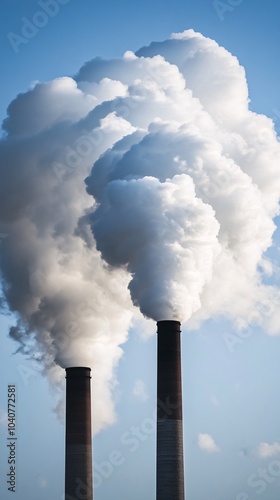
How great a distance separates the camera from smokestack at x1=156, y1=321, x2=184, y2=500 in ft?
96.2

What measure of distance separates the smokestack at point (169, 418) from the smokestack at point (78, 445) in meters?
5.57

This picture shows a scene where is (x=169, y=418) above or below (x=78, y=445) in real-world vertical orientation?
above

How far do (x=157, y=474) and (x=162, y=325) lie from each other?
17.3ft

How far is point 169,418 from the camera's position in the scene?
2992cm

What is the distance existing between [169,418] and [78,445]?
6203 mm

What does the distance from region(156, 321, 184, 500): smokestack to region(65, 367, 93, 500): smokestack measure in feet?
18.3

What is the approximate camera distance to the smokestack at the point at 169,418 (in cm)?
2933

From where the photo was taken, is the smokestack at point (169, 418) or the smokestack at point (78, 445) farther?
the smokestack at point (78, 445)

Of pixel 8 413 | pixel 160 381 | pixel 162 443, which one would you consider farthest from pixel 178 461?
pixel 8 413

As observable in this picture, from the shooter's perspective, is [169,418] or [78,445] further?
[78,445]

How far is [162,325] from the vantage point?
103 feet

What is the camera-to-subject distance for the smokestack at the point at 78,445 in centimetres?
3412

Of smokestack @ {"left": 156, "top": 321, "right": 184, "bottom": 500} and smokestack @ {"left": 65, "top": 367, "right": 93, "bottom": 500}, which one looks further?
smokestack @ {"left": 65, "top": 367, "right": 93, "bottom": 500}

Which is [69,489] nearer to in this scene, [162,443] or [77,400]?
[77,400]
